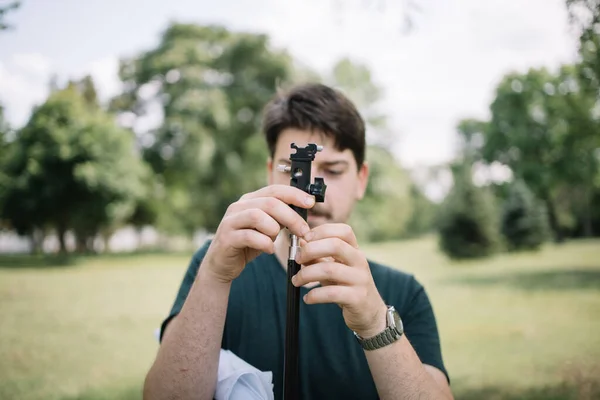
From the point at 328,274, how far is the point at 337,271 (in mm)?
26

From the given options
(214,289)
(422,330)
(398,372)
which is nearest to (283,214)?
(214,289)

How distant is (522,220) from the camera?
19.2 meters

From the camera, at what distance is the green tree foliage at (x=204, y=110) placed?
618 inches

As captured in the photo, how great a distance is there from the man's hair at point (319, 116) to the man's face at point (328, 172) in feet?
0.10

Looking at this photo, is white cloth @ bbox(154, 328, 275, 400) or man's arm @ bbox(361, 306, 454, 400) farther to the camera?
white cloth @ bbox(154, 328, 275, 400)

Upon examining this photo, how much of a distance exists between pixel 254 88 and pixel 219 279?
17884 millimetres

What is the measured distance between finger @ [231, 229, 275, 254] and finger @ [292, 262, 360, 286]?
11cm

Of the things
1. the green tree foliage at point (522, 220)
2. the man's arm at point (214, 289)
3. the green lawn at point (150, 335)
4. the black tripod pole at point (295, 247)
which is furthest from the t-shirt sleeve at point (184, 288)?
the green tree foliage at point (522, 220)

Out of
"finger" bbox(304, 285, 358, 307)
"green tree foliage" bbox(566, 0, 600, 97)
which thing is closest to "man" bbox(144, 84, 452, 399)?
"finger" bbox(304, 285, 358, 307)

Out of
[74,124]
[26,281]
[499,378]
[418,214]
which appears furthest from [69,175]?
[418,214]

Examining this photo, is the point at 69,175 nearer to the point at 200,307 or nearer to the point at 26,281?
the point at 26,281

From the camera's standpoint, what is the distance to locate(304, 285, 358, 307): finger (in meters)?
1.14

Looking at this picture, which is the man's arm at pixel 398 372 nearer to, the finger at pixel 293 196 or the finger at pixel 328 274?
the finger at pixel 328 274

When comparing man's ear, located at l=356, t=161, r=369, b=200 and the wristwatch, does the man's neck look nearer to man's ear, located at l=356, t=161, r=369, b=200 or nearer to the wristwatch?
man's ear, located at l=356, t=161, r=369, b=200
